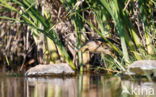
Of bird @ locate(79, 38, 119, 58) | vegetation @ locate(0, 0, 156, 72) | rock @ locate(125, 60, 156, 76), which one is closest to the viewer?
→ rock @ locate(125, 60, 156, 76)

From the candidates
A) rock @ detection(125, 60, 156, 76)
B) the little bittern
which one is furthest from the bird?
rock @ detection(125, 60, 156, 76)

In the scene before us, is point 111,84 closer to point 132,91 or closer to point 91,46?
point 132,91

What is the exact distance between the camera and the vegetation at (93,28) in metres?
4.02

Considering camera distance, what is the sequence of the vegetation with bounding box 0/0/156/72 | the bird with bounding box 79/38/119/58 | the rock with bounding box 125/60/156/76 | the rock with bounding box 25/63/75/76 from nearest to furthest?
→ the rock with bounding box 125/60/156/76, the vegetation with bounding box 0/0/156/72, the rock with bounding box 25/63/75/76, the bird with bounding box 79/38/119/58

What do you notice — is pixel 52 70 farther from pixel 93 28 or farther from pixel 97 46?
pixel 93 28

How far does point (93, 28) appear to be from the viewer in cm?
407

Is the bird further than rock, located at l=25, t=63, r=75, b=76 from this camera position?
Yes

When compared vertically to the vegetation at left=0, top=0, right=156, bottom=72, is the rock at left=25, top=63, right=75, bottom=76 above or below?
below

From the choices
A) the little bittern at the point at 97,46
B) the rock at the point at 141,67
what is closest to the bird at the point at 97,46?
the little bittern at the point at 97,46

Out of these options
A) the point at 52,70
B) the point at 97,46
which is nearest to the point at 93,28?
the point at 97,46

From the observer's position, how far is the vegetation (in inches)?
158

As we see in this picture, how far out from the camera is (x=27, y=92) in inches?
121

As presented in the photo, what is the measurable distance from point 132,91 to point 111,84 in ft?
1.97

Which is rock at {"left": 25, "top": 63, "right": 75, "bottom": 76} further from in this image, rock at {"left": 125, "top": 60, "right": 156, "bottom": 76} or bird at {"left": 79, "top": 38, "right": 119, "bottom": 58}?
rock at {"left": 125, "top": 60, "right": 156, "bottom": 76}
